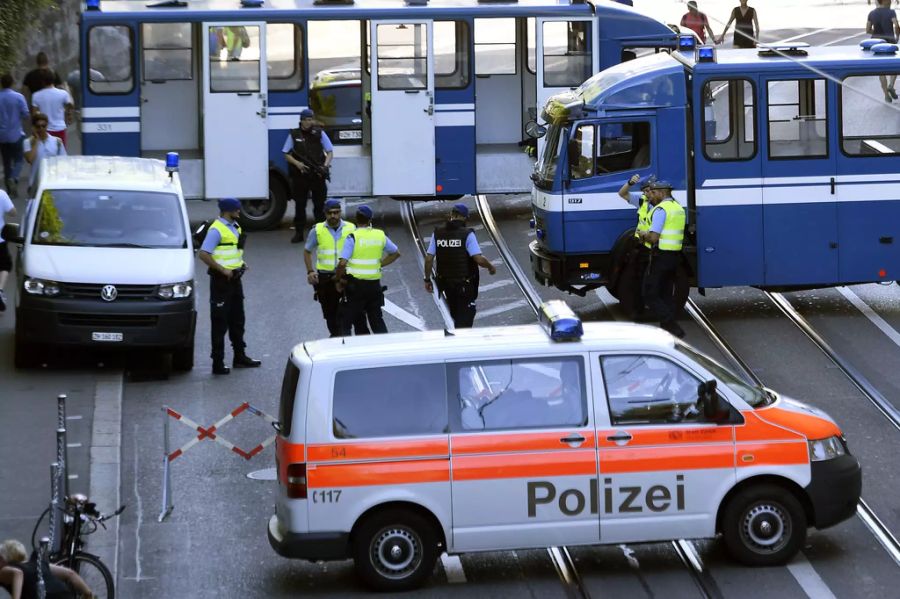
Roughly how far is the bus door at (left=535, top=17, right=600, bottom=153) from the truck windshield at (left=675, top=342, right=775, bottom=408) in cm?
1162

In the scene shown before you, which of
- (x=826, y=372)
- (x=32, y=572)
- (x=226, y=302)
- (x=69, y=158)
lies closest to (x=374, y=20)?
(x=69, y=158)

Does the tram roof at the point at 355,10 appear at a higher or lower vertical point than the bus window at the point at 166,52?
higher

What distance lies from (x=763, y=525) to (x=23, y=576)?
4.79 metres

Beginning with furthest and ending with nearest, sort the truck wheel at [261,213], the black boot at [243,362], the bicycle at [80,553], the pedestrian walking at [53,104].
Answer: the pedestrian walking at [53,104] < the truck wheel at [261,213] < the black boot at [243,362] < the bicycle at [80,553]

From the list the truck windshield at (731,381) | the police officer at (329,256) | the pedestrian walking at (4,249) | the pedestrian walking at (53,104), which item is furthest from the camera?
the pedestrian walking at (53,104)

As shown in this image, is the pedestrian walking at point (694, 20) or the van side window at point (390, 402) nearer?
the van side window at point (390, 402)

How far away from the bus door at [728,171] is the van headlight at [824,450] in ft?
22.9

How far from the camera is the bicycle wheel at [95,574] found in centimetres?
1034

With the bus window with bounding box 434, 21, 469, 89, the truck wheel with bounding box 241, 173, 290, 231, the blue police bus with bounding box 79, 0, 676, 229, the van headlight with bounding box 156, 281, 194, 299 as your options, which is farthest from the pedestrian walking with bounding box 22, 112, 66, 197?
the van headlight with bounding box 156, 281, 194, 299

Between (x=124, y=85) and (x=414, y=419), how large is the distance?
42.5 ft

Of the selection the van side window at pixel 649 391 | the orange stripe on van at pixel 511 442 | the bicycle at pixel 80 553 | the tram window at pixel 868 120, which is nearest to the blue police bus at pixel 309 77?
the tram window at pixel 868 120

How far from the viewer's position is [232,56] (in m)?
22.6

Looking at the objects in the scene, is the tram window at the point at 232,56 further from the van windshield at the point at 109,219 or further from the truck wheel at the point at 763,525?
the truck wheel at the point at 763,525

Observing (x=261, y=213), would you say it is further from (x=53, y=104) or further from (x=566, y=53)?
(x=566, y=53)
